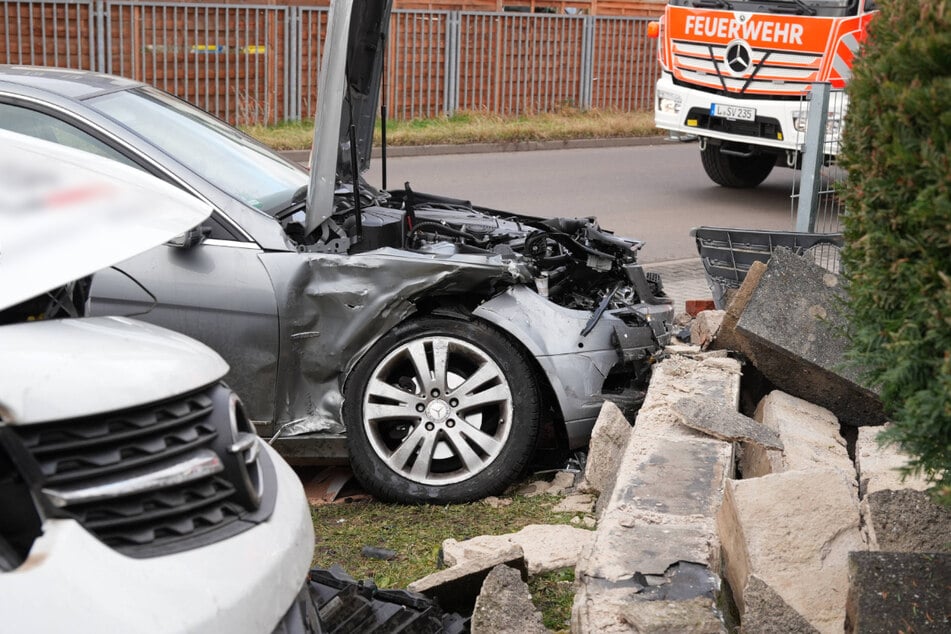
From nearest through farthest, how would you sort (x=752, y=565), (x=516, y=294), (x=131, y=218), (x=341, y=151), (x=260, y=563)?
(x=260, y=563), (x=131, y=218), (x=752, y=565), (x=516, y=294), (x=341, y=151)

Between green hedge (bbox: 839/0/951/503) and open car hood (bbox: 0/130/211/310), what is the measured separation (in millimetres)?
1561

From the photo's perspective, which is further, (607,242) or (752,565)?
(607,242)

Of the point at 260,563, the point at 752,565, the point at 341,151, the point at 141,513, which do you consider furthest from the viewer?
the point at 341,151

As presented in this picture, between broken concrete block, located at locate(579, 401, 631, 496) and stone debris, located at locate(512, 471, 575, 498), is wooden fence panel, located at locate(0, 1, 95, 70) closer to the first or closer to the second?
stone debris, located at locate(512, 471, 575, 498)

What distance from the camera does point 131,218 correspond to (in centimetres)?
261

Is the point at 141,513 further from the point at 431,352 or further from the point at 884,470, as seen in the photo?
the point at 884,470

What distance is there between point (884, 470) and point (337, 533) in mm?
2091

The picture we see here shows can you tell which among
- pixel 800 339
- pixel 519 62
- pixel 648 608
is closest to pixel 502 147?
pixel 519 62

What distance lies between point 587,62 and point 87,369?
20.3 m

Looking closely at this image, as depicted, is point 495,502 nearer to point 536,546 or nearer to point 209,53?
point 536,546

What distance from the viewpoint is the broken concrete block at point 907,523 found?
344 centimetres

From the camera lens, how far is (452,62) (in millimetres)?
19750

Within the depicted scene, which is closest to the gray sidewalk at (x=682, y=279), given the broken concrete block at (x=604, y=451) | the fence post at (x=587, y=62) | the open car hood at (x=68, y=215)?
the broken concrete block at (x=604, y=451)

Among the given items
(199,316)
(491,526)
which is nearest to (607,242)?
(491,526)
